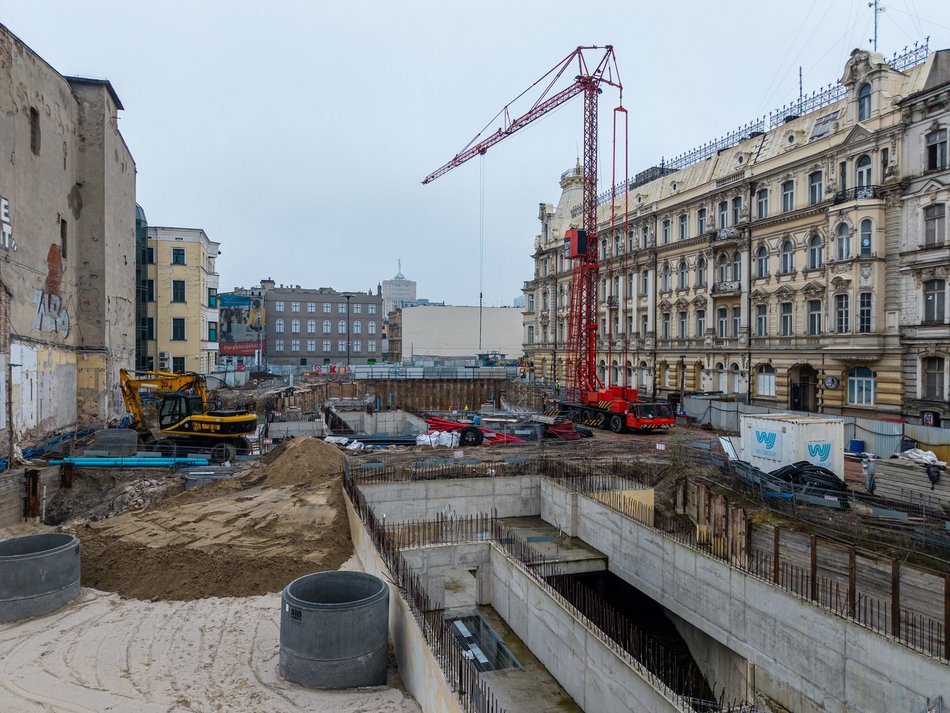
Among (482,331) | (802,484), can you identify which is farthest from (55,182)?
(482,331)

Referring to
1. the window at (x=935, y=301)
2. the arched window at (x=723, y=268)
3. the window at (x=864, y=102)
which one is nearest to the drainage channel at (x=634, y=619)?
the window at (x=935, y=301)

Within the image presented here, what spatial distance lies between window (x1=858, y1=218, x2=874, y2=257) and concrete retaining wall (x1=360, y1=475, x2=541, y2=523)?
1789cm

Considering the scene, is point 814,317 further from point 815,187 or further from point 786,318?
point 815,187

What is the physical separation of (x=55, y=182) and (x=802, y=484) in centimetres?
2899

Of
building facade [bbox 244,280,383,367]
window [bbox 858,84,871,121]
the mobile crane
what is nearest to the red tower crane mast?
the mobile crane

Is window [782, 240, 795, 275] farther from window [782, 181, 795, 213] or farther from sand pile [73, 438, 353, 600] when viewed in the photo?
sand pile [73, 438, 353, 600]

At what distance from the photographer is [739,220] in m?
36.3

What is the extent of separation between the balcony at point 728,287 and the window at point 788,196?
4812mm

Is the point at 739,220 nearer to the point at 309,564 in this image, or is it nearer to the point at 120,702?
the point at 309,564

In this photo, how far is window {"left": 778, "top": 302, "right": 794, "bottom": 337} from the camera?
3331cm

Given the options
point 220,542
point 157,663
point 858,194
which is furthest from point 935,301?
point 157,663

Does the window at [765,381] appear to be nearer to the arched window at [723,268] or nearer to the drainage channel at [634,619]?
the arched window at [723,268]

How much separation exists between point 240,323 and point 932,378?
2689 inches

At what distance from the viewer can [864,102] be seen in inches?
1137
